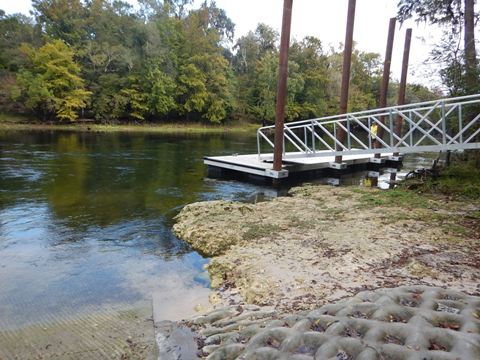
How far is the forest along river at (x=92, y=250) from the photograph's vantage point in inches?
139

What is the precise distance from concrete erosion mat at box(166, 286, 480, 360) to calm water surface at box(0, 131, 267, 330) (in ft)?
4.07

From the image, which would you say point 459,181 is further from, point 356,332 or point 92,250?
point 92,250

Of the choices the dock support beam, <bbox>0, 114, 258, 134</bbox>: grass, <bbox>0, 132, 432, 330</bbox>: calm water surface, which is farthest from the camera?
<bbox>0, 114, 258, 134</bbox>: grass

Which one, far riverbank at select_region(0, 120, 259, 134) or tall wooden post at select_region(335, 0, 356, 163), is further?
far riverbank at select_region(0, 120, 259, 134)

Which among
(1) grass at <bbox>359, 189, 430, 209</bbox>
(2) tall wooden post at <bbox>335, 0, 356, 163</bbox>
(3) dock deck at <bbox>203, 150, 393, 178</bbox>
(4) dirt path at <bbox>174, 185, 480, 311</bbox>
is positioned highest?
(2) tall wooden post at <bbox>335, 0, 356, 163</bbox>

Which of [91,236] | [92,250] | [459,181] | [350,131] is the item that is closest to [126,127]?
[350,131]

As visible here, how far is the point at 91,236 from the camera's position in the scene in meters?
5.91

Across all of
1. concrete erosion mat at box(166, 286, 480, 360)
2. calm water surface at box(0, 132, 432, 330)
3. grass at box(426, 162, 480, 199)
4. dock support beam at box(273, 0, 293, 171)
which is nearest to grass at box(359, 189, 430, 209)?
grass at box(426, 162, 480, 199)

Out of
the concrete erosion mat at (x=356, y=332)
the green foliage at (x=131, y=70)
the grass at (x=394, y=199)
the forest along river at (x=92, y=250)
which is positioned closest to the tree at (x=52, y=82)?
the green foliage at (x=131, y=70)

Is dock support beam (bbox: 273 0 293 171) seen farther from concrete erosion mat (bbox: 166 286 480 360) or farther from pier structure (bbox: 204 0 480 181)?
concrete erosion mat (bbox: 166 286 480 360)

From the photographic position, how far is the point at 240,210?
729 centimetres

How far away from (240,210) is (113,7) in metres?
38.1

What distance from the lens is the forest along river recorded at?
3.54 metres

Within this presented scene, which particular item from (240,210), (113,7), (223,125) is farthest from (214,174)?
(113,7)
